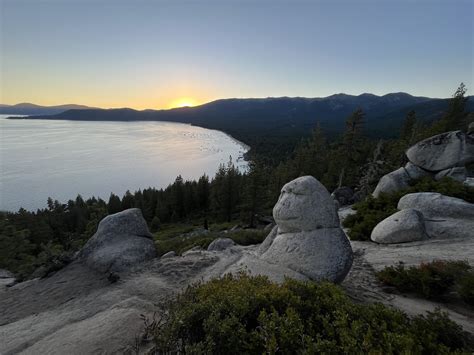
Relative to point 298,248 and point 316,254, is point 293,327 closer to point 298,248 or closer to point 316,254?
point 316,254

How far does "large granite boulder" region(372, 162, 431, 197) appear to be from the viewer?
25719 mm

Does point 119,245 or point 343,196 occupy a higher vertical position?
point 119,245

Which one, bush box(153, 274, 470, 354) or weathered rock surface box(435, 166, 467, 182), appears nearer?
bush box(153, 274, 470, 354)

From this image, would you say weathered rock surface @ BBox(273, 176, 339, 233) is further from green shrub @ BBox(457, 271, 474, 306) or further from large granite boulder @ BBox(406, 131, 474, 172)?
large granite boulder @ BBox(406, 131, 474, 172)

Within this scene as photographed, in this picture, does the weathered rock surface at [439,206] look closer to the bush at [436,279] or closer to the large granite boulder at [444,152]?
the bush at [436,279]

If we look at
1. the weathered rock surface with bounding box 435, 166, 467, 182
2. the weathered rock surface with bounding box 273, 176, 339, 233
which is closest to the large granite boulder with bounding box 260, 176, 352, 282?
the weathered rock surface with bounding box 273, 176, 339, 233

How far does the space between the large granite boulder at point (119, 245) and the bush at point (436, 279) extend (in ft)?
38.3

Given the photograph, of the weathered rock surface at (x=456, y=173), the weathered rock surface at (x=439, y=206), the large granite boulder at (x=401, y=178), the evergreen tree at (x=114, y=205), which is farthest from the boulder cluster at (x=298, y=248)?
the evergreen tree at (x=114, y=205)

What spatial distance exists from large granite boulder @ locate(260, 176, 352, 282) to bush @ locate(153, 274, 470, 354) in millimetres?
3038

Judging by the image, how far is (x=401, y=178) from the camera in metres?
26.4

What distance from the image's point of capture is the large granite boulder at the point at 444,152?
2550cm

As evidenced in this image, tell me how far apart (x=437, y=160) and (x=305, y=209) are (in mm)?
22526

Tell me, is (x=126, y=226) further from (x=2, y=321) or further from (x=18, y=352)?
(x=18, y=352)

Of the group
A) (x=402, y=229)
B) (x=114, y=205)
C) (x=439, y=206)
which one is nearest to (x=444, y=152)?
(x=439, y=206)
